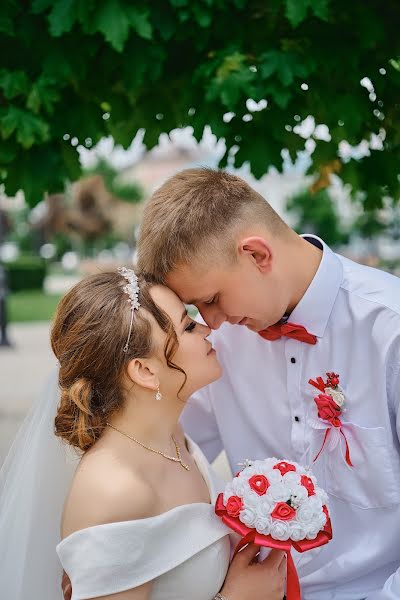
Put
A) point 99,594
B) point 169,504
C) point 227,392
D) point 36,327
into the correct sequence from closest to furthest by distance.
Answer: point 99,594 < point 169,504 < point 227,392 < point 36,327

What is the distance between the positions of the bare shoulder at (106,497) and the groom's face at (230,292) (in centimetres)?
60

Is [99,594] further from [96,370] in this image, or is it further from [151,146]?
[151,146]

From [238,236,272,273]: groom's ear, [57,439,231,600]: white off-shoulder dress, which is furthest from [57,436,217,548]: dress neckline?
[238,236,272,273]: groom's ear

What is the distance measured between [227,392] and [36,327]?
57.9 ft

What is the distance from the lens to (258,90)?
3.47 m

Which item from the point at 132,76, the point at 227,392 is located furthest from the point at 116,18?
the point at 227,392

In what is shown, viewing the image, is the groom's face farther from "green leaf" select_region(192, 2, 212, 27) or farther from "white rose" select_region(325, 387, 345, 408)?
"green leaf" select_region(192, 2, 212, 27)

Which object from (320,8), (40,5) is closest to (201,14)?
(320,8)

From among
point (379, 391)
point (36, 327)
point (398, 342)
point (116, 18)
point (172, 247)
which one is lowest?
point (36, 327)

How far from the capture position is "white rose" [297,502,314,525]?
233cm

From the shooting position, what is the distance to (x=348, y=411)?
9.18 ft

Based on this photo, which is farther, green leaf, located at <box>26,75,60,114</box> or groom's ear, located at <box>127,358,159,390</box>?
green leaf, located at <box>26,75,60,114</box>

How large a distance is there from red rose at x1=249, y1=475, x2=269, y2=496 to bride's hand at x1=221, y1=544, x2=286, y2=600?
29 centimetres

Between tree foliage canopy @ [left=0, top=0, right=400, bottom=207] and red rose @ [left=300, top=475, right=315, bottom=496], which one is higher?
tree foliage canopy @ [left=0, top=0, right=400, bottom=207]
